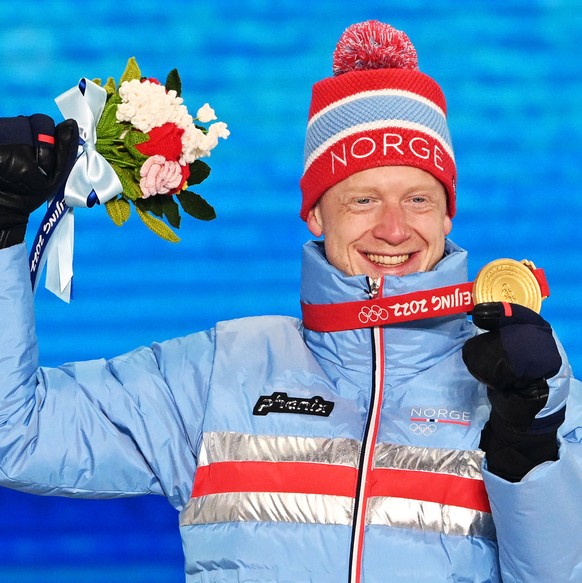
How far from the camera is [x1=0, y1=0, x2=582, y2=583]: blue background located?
3182 millimetres

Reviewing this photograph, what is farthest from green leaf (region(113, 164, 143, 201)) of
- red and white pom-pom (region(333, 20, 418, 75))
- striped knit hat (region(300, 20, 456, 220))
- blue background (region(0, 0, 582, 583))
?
blue background (region(0, 0, 582, 583))

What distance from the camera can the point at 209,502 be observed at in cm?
215

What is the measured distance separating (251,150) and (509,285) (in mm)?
1281

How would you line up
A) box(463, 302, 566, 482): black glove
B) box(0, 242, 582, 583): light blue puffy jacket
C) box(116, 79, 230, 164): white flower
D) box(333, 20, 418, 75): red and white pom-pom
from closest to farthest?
box(463, 302, 566, 482): black glove → box(0, 242, 582, 583): light blue puffy jacket → box(116, 79, 230, 164): white flower → box(333, 20, 418, 75): red and white pom-pom

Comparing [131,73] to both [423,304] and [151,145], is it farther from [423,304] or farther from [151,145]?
[423,304]

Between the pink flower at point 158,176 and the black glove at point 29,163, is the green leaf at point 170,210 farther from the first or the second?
the black glove at point 29,163

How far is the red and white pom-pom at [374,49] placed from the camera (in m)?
2.39

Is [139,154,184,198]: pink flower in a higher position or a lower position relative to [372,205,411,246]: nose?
higher

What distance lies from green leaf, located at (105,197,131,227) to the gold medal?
593 mm

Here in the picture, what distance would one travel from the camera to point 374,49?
239 cm

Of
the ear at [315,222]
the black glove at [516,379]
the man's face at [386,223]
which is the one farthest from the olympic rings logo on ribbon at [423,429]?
the ear at [315,222]

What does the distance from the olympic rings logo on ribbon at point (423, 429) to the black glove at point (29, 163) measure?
685 millimetres

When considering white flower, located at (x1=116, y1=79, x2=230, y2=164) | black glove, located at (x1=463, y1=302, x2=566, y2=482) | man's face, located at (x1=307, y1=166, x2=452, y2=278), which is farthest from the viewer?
man's face, located at (x1=307, y1=166, x2=452, y2=278)

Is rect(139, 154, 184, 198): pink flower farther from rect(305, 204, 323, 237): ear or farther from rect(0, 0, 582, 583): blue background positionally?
rect(0, 0, 582, 583): blue background
